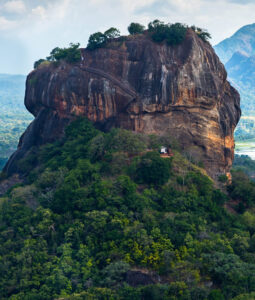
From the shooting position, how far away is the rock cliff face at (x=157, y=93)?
26844 millimetres

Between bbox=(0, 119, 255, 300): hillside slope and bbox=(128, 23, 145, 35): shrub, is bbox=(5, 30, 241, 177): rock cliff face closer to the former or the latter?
bbox=(128, 23, 145, 35): shrub

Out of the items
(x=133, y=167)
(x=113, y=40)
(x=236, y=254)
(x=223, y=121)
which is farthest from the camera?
(x=113, y=40)

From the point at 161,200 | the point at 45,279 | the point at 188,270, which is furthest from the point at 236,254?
the point at 45,279

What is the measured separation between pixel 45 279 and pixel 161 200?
7.75 m

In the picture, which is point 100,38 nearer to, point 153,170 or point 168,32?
point 168,32

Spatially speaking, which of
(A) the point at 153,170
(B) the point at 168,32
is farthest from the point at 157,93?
(A) the point at 153,170

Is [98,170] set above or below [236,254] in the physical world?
above

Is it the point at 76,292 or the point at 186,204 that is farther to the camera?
the point at 186,204

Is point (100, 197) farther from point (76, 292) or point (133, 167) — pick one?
point (76, 292)

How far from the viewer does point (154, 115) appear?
27719 mm

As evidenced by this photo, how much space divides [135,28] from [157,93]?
733cm

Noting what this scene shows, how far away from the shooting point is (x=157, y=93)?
88.5 feet

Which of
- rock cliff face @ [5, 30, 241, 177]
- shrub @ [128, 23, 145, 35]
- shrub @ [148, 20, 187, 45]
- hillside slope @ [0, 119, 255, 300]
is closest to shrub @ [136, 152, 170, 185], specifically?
hillside slope @ [0, 119, 255, 300]

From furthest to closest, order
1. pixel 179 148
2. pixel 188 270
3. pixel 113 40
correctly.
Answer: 1. pixel 113 40
2. pixel 179 148
3. pixel 188 270
